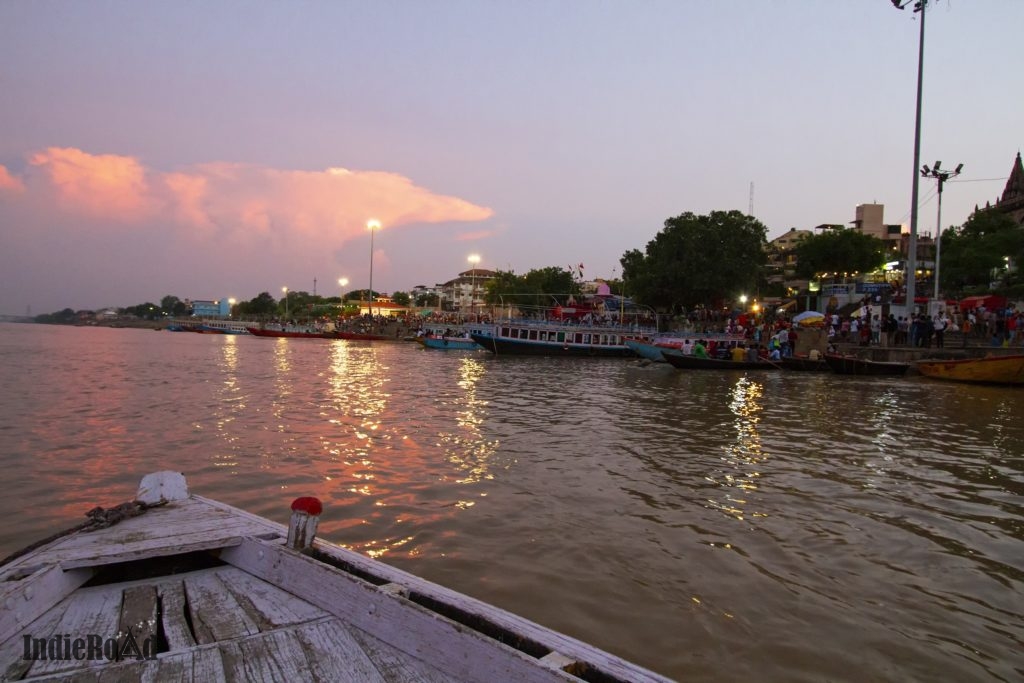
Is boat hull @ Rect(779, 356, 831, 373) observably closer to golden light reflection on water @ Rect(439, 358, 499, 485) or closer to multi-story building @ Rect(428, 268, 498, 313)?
golden light reflection on water @ Rect(439, 358, 499, 485)

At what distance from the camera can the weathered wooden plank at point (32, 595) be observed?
261cm

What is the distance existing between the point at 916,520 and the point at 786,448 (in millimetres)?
3770

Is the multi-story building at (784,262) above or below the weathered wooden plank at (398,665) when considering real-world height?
above

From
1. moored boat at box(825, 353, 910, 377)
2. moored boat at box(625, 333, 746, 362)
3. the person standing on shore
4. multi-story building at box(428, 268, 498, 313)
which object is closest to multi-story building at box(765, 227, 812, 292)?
moored boat at box(625, 333, 746, 362)

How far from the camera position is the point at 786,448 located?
399 inches

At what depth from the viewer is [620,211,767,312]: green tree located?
4569 centimetres

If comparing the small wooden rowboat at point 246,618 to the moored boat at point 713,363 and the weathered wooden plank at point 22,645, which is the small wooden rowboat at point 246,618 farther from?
the moored boat at point 713,363

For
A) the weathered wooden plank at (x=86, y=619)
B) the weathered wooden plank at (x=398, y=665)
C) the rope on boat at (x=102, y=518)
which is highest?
the rope on boat at (x=102, y=518)

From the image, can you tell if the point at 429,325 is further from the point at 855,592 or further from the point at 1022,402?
the point at 855,592

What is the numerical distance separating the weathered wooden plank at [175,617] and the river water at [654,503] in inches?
77.9

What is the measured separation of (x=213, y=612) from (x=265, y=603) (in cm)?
23

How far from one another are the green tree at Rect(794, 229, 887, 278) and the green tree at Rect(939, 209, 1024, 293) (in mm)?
8302

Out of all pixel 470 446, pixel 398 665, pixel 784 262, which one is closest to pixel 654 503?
pixel 470 446

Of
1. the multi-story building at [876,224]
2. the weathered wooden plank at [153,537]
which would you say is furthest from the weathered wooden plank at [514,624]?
the multi-story building at [876,224]
